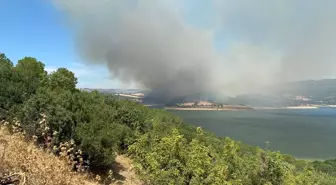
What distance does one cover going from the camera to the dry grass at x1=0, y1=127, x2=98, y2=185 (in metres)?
3.02

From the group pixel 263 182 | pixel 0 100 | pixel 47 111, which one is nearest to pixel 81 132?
pixel 47 111

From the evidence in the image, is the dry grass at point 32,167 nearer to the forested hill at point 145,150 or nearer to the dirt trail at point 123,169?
the forested hill at point 145,150

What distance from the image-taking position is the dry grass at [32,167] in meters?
3.02

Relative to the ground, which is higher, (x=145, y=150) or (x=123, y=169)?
(x=145, y=150)

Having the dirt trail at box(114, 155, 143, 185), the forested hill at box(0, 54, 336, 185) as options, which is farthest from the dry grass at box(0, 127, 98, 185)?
the dirt trail at box(114, 155, 143, 185)

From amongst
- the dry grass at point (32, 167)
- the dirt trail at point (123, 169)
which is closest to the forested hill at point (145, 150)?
the dirt trail at point (123, 169)

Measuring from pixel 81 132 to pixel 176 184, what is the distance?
6870 millimetres

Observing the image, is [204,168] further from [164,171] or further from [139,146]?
[139,146]

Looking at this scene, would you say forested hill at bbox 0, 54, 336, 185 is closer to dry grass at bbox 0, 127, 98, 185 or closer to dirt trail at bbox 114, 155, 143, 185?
dirt trail at bbox 114, 155, 143, 185

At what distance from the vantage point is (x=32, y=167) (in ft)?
10.2

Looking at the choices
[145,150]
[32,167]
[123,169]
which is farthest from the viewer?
[123,169]

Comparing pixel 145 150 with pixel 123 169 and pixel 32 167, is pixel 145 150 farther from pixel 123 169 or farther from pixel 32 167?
pixel 32 167

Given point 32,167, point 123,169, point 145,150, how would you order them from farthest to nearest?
point 123,169 < point 145,150 < point 32,167

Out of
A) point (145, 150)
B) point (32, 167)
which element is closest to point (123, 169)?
point (145, 150)
